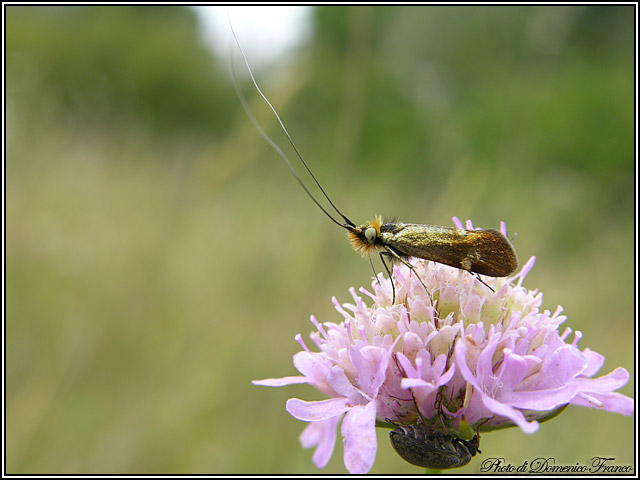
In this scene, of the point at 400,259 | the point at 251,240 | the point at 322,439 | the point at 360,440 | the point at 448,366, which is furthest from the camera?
the point at 251,240

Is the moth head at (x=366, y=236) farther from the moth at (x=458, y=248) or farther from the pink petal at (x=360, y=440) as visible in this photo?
the pink petal at (x=360, y=440)

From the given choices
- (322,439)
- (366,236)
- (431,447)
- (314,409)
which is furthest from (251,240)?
(431,447)

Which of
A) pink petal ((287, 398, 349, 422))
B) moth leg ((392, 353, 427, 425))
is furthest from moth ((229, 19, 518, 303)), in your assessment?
pink petal ((287, 398, 349, 422))

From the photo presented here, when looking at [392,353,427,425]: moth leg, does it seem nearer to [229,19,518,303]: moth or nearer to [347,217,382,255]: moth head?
[229,19,518,303]: moth

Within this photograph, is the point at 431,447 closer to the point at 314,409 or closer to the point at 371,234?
the point at 314,409

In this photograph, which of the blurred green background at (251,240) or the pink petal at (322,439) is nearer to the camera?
the pink petal at (322,439)

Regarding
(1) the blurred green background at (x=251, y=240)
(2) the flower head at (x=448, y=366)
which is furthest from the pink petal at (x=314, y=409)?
(1) the blurred green background at (x=251, y=240)
